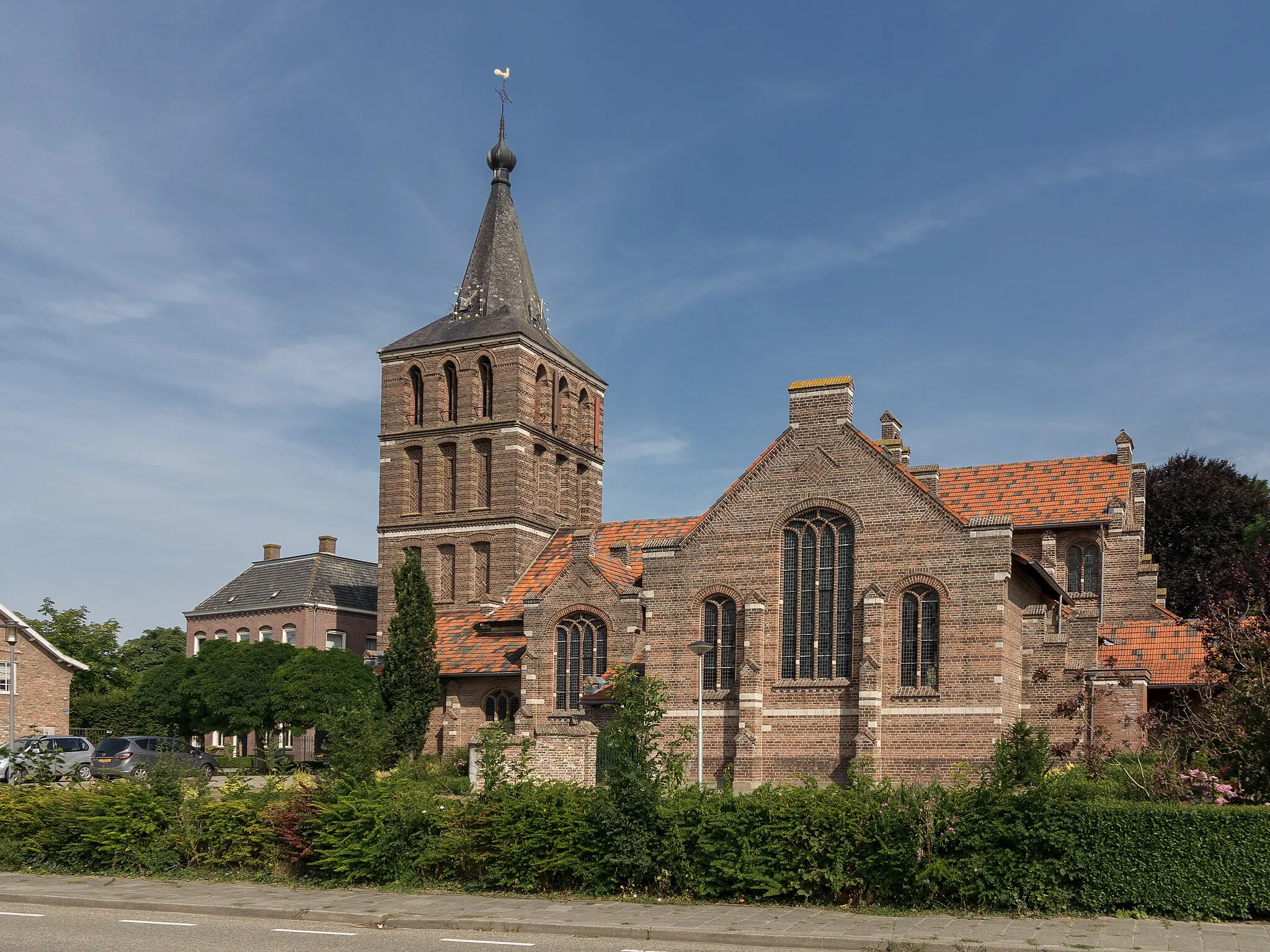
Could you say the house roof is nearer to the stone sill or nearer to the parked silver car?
the parked silver car

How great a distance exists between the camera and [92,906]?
61.2 ft

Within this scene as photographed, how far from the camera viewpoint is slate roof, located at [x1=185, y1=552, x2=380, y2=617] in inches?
2813

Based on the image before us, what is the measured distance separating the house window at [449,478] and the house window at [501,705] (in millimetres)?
11127

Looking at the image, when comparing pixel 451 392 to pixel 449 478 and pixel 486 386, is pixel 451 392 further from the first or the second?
pixel 449 478

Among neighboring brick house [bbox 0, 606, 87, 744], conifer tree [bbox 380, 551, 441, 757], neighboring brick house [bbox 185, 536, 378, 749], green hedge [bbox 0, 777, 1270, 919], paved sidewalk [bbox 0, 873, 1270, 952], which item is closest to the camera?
paved sidewalk [bbox 0, 873, 1270, 952]

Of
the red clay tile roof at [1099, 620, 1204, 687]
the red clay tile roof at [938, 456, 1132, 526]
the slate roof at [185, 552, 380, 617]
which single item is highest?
the red clay tile roof at [938, 456, 1132, 526]

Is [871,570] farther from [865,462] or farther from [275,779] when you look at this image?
[275,779]

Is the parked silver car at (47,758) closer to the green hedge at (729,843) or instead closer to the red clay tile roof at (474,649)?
the green hedge at (729,843)

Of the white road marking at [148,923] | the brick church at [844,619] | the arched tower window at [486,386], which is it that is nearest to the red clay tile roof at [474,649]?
the brick church at [844,619]

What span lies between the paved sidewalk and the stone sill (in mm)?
18583

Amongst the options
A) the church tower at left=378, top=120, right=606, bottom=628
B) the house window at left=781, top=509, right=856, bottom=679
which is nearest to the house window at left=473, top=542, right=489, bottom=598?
the church tower at left=378, top=120, right=606, bottom=628

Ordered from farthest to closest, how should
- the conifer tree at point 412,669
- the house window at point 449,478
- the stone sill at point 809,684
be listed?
1. the house window at point 449,478
2. the conifer tree at point 412,669
3. the stone sill at point 809,684

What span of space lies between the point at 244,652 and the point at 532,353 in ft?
56.2

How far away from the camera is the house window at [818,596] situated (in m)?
35.8
